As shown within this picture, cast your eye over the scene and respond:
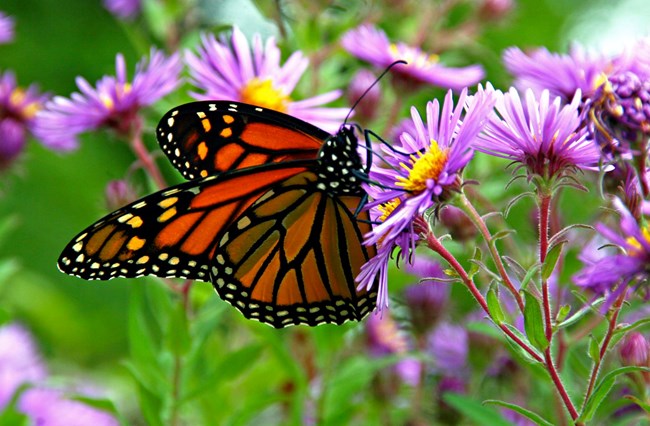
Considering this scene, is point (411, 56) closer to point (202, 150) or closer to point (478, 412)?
point (202, 150)

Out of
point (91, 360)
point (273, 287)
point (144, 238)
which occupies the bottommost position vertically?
point (91, 360)

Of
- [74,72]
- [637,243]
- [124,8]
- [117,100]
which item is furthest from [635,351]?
[74,72]

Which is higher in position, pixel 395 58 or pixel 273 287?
pixel 395 58

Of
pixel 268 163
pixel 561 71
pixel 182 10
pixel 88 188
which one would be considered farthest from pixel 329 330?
pixel 88 188

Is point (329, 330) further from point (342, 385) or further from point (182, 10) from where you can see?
point (182, 10)

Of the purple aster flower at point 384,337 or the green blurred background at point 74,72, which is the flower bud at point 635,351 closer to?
the purple aster flower at point 384,337

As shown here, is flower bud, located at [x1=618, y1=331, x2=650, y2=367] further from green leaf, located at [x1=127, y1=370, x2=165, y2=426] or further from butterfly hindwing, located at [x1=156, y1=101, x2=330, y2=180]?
green leaf, located at [x1=127, y1=370, x2=165, y2=426]
